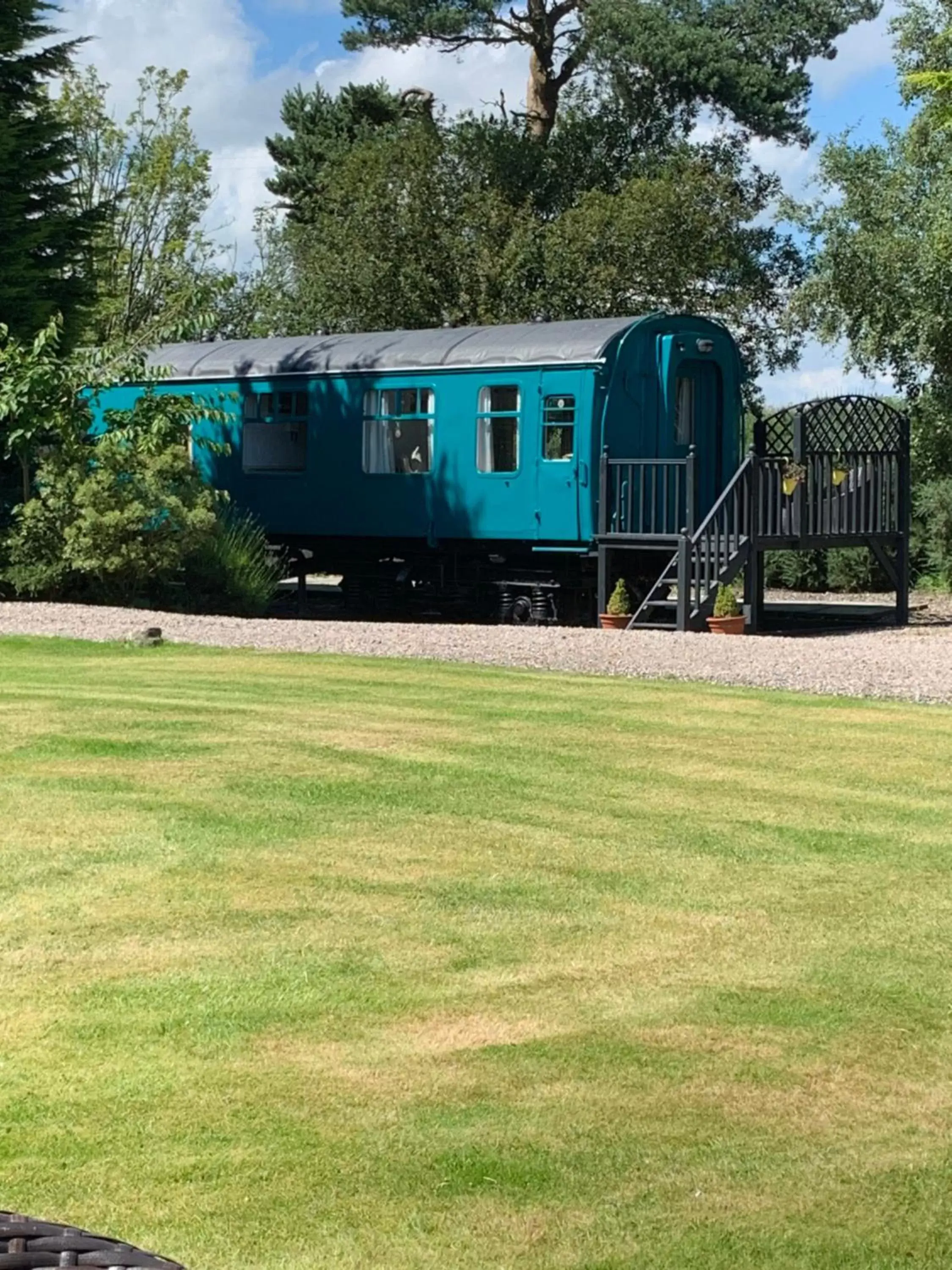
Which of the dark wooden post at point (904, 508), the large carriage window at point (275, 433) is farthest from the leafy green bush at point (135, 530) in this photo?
the dark wooden post at point (904, 508)

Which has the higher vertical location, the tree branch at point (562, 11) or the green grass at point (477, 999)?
the tree branch at point (562, 11)

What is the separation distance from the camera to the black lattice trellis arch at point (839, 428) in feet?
57.2

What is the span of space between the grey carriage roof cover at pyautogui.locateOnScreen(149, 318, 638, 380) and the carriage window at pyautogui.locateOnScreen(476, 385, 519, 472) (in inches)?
13.0

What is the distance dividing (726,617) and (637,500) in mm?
1805

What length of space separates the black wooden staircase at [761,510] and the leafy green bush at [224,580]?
3.30m

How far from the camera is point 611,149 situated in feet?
105

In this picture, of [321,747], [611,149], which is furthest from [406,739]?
[611,149]

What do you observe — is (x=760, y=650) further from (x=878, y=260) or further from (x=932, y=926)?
(x=878, y=260)

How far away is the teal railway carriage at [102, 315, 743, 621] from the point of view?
17.6m

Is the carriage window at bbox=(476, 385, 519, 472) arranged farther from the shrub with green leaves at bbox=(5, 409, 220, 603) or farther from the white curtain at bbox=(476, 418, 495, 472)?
the shrub with green leaves at bbox=(5, 409, 220, 603)

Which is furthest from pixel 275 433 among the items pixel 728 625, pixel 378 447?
pixel 728 625

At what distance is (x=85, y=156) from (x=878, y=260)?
16.4 metres

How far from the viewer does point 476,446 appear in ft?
59.8

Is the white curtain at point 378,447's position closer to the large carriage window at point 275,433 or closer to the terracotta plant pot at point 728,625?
the large carriage window at point 275,433
